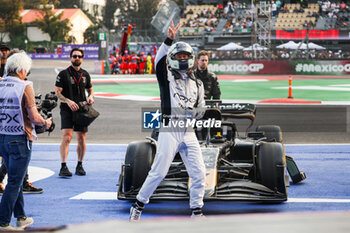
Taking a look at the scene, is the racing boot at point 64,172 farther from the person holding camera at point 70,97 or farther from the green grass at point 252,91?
the green grass at point 252,91

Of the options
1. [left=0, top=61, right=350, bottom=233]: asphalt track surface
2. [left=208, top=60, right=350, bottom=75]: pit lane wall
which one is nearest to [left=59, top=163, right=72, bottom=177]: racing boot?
[left=0, top=61, right=350, bottom=233]: asphalt track surface

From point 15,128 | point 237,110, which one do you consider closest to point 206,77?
point 237,110

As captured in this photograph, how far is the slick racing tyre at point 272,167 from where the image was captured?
6059 mm

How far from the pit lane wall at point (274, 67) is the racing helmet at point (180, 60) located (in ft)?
99.3

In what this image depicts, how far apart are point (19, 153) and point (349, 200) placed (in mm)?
3797

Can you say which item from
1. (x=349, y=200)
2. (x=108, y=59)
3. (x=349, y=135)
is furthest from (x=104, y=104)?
(x=108, y=59)

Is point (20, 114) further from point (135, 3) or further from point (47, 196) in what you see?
point (135, 3)

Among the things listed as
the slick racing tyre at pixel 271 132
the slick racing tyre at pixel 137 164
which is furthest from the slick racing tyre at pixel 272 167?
the slick racing tyre at pixel 271 132

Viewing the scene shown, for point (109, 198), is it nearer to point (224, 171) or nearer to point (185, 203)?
point (185, 203)

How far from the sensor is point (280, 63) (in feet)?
117

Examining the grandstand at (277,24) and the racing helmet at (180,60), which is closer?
the racing helmet at (180,60)

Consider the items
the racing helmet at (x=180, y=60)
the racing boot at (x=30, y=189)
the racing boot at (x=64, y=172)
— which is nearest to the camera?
the racing helmet at (x=180, y=60)

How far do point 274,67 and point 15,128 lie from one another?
31.5 m

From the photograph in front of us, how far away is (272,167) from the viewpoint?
242 inches
